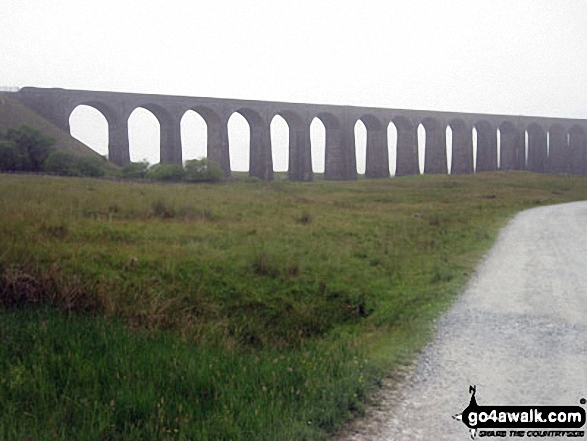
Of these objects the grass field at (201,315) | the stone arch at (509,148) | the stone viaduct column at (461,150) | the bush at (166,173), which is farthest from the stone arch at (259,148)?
the stone arch at (509,148)

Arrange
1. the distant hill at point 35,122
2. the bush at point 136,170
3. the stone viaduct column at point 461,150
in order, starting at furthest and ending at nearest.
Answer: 1. the stone viaduct column at point 461,150
2. the distant hill at point 35,122
3. the bush at point 136,170

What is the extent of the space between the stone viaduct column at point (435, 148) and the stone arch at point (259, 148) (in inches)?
890

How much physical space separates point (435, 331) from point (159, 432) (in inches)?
145

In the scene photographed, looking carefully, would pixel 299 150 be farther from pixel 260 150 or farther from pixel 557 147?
pixel 557 147

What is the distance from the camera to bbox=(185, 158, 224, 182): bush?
3956 centimetres

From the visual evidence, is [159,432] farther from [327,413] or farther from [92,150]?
[92,150]

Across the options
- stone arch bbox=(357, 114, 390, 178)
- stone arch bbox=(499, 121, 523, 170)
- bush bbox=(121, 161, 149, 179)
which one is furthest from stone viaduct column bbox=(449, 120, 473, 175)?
bush bbox=(121, 161, 149, 179)

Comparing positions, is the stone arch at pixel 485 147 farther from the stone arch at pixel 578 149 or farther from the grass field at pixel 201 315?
the grass field at pixel 201 315

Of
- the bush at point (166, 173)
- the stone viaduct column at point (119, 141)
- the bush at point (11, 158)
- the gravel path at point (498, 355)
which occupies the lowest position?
the gravel path at point (498, 355)

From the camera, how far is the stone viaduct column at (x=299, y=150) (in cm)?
5459

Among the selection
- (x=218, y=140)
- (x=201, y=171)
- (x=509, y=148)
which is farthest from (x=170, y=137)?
(x=509, y=148)

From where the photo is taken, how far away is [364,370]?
4781 mm

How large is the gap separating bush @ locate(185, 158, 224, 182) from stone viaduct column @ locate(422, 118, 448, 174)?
32.9 m

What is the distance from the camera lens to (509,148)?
73625 mm
